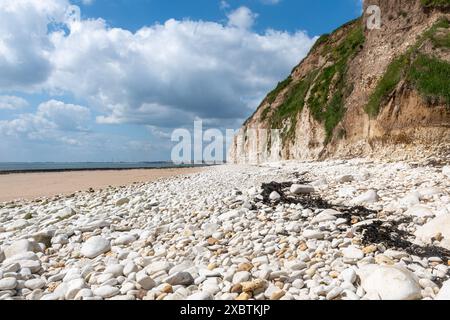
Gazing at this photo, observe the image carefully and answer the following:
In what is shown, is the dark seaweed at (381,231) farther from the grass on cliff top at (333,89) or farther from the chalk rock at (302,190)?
the grass on cliff top at (333,89)

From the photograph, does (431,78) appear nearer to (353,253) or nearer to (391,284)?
(353,253)

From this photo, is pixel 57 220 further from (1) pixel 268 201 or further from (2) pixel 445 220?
(2) pixel 445 220

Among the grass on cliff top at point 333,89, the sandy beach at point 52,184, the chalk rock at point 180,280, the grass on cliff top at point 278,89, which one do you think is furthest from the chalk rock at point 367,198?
the grass on cliff top at point 278,89

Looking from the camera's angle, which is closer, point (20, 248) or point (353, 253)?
point (353, 253)

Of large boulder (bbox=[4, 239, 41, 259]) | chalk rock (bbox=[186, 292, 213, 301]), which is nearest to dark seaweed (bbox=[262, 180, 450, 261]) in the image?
chalk rock (bbox=[186, 292, 213, 301])

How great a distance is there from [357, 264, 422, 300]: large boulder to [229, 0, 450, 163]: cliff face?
43.7 feet

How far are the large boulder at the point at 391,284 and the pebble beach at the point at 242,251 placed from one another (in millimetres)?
11

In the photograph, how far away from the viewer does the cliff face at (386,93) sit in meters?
15.8

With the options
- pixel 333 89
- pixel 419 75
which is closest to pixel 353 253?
pixel 419 75

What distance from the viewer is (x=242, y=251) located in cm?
471

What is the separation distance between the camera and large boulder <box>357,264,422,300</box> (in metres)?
3.27

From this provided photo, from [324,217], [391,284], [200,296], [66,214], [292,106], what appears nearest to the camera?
[391,284]

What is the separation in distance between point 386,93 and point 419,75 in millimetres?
1910
